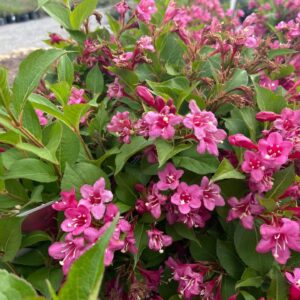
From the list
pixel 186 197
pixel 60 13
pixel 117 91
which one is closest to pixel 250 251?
pixel 186 197

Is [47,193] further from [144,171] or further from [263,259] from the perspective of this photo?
[263,259]

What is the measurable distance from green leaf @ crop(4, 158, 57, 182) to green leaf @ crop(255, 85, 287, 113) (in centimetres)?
47

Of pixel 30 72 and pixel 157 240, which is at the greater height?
pixel 30 72

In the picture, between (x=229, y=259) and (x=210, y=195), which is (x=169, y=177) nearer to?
(x=210, y=195)

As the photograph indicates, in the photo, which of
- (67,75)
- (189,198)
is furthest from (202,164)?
(67,75)

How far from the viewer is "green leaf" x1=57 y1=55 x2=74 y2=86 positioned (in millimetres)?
1086

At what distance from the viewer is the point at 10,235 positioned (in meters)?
0.87

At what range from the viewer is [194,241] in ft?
3.09

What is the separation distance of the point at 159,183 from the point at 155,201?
0.14 ft

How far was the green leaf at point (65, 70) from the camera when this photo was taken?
3.56 feet

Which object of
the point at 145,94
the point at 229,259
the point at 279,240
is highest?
the point at 145,94

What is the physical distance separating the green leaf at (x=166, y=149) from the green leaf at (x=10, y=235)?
325 millimetres

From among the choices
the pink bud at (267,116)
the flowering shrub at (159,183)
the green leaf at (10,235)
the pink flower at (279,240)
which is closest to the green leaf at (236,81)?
the flowering shrub at (159,183)

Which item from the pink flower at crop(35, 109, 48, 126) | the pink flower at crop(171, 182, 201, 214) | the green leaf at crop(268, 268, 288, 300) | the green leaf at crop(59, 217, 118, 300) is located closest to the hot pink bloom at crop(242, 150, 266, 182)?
the pink flower at crop(171, 182, 201, 214)
